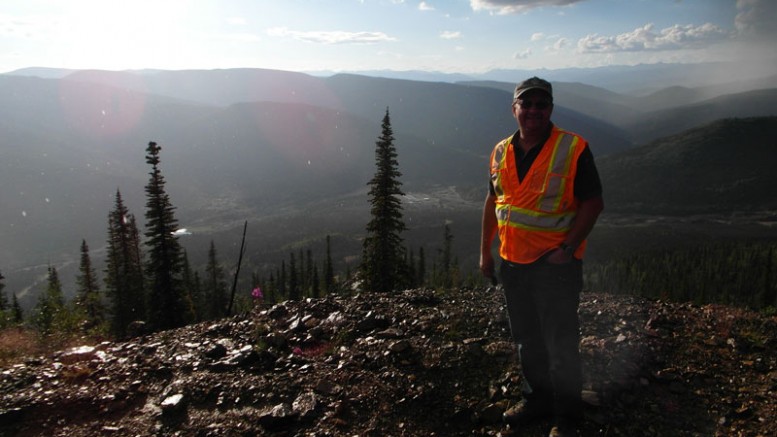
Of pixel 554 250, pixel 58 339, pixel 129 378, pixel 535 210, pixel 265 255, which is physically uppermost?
pixel 535 210

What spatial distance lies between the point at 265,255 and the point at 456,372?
540 feet

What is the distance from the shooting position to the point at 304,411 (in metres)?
5.13

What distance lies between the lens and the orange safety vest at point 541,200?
13.4 ft

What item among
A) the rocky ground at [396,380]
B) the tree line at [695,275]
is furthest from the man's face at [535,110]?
the tree line at [695,275]

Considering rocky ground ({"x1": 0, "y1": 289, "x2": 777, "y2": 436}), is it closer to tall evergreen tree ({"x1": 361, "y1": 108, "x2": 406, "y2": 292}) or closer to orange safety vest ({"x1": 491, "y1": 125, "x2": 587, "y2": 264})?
orange safety vest ({"x1": 491, "y1": 125, "x2": 587, "y2": 264})

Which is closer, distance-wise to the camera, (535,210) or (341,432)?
(535,210)

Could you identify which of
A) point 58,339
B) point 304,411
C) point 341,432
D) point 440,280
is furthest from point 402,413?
point 440,280

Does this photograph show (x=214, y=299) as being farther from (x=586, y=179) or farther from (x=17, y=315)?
(x=586, y=179)

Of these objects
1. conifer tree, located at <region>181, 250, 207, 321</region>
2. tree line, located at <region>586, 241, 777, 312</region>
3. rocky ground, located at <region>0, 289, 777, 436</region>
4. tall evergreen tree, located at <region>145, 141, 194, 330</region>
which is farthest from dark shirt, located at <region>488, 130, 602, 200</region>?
tree line, located at <region>586, 241, 777, 312</region>

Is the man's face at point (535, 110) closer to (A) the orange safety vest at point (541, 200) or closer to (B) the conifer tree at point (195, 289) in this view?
(A) the orange safety vest at point (541, 200)

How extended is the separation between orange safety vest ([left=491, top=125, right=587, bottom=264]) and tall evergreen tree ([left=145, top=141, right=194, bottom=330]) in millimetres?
21803

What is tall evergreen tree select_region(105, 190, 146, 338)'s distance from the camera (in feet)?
98.2

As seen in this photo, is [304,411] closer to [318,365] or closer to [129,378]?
[318,365]

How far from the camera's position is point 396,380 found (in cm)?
570
